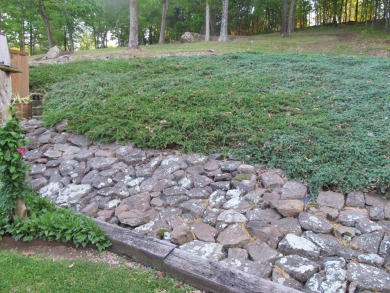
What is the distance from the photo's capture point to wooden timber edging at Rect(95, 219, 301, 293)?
6.83 ft

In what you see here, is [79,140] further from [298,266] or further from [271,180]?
[298,266]

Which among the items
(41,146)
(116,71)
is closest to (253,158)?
(41,146)

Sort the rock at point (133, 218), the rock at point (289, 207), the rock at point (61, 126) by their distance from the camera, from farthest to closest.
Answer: the rock at point (61, 126)
the rock at point (133, 218)
the rock at point (289, 207)

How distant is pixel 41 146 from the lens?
4.76 metres

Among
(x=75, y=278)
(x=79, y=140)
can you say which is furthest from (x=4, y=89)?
(x=79, y=140)

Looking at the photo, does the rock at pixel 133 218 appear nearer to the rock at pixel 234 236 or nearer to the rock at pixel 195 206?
the rock at pixel 195 206

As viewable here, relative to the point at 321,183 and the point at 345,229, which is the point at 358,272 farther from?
the point at 321,183

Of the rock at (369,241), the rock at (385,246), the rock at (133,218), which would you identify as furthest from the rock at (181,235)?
the rock at (385,246)

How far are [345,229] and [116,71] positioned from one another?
626cm

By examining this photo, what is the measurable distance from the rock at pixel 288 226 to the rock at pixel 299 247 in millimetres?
97

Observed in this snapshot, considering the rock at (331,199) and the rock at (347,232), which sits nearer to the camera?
the rock at (347,232)

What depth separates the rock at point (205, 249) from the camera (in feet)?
8.28

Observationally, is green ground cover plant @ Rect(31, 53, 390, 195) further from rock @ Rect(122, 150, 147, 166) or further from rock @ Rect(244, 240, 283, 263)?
rock @ Rect(244, 240, 283, 263)

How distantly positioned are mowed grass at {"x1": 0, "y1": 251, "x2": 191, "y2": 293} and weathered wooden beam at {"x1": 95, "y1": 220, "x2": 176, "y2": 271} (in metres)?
0.10
